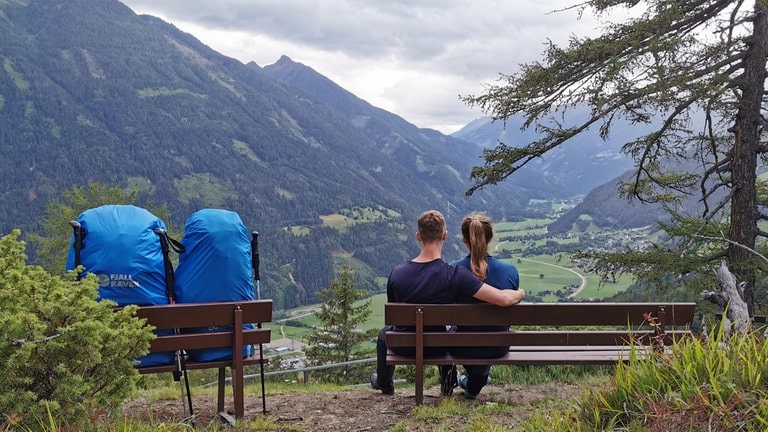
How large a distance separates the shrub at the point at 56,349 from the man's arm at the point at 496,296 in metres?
2.61

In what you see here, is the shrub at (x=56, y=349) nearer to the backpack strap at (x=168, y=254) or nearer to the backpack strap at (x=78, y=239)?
the backpack strap at (x=78, y=239)

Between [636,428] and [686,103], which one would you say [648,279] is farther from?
[636,428]

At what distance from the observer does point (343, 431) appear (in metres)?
4.82

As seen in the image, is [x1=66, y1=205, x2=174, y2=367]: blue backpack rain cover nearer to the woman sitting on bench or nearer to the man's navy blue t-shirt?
the man's navy blue t-shirt

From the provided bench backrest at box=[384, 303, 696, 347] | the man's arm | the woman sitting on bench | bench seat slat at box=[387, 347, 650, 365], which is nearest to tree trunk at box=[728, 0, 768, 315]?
bench backrest at box=[384, 303, 696, 347]

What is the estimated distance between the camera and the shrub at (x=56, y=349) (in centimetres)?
303

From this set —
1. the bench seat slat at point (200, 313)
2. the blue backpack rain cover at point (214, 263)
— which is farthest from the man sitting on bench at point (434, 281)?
the blue backpack rain cover at point (214, 263)

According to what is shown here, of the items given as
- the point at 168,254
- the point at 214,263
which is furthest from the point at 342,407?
the point at 168,254

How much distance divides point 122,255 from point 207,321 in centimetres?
79

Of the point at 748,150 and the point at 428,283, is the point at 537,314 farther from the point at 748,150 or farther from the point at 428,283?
the point at 748,150

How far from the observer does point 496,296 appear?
15.9 feet

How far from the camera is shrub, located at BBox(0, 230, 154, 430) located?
3.03 m

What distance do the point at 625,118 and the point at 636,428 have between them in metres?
8.16

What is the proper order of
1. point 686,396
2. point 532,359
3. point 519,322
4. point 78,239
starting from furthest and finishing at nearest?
point 532,359
point 519,322
point 78,239
point 686,396
